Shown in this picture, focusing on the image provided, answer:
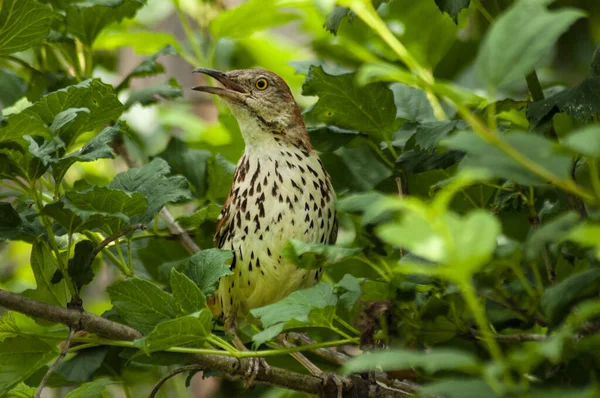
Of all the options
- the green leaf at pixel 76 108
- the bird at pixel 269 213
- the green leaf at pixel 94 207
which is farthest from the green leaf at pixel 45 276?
the bird at pixel 269 213

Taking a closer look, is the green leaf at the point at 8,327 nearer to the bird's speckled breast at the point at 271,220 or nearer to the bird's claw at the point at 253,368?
the bird's claw at the point at 253,368

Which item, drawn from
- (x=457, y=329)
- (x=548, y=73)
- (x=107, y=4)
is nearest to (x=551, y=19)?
(x=457, y=329)

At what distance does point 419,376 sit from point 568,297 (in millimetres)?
1074

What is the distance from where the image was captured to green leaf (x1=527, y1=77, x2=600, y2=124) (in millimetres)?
2039

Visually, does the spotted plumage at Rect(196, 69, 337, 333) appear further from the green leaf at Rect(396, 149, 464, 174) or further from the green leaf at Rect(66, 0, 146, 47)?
the green leaf at Rect(396, 149, 464, 174)

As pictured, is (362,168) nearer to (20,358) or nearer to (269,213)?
(269,213)

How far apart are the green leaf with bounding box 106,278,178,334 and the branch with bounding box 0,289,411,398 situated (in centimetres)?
11

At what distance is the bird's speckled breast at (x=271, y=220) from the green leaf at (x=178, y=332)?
110 centimetres

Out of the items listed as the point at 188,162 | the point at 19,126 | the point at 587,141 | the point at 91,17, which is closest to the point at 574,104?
the point at 587,141

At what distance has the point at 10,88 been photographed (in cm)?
317

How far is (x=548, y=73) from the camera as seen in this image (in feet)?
15.5

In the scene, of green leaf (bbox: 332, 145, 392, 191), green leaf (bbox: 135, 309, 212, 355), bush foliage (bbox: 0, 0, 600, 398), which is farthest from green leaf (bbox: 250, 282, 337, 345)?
green leaf (bbox: 332, 145, 392, 191)

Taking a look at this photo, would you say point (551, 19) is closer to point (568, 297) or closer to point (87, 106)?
point (568, 297)

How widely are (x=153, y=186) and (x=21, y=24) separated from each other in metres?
0.56
